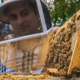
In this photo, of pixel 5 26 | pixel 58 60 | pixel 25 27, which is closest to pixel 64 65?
pixel 58 60

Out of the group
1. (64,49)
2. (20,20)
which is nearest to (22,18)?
(20,20)

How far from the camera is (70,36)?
0.68 m

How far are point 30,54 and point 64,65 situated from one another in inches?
8.5

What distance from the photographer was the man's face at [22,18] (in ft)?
2.09

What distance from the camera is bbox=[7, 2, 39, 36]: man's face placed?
64cm

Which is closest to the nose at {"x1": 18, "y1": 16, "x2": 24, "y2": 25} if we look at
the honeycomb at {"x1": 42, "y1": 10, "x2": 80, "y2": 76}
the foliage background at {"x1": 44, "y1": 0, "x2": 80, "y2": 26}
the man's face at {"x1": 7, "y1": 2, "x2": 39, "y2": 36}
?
the man's face at {"x1": 7, "y1": 2, "x2": 39, "y2": 36}

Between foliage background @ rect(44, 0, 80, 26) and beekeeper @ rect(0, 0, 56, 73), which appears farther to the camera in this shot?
foliage background @ rect(44, 0, 80, 26)

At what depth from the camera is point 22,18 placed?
0.64 meters

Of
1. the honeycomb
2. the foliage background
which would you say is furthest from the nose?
the foliage background

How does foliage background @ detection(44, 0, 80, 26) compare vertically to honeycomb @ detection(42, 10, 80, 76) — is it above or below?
above

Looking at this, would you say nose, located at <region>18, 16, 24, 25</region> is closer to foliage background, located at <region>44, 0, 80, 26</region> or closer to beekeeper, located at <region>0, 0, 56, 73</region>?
beekeeper, located at <region>0, 0, 56, 73</region>

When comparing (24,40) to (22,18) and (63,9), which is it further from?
(63,9)

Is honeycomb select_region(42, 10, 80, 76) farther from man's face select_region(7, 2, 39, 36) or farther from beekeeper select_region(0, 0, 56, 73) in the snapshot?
man's face select_region(7, 2, 39, 36)

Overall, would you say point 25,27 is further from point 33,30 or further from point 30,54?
point 30,54
